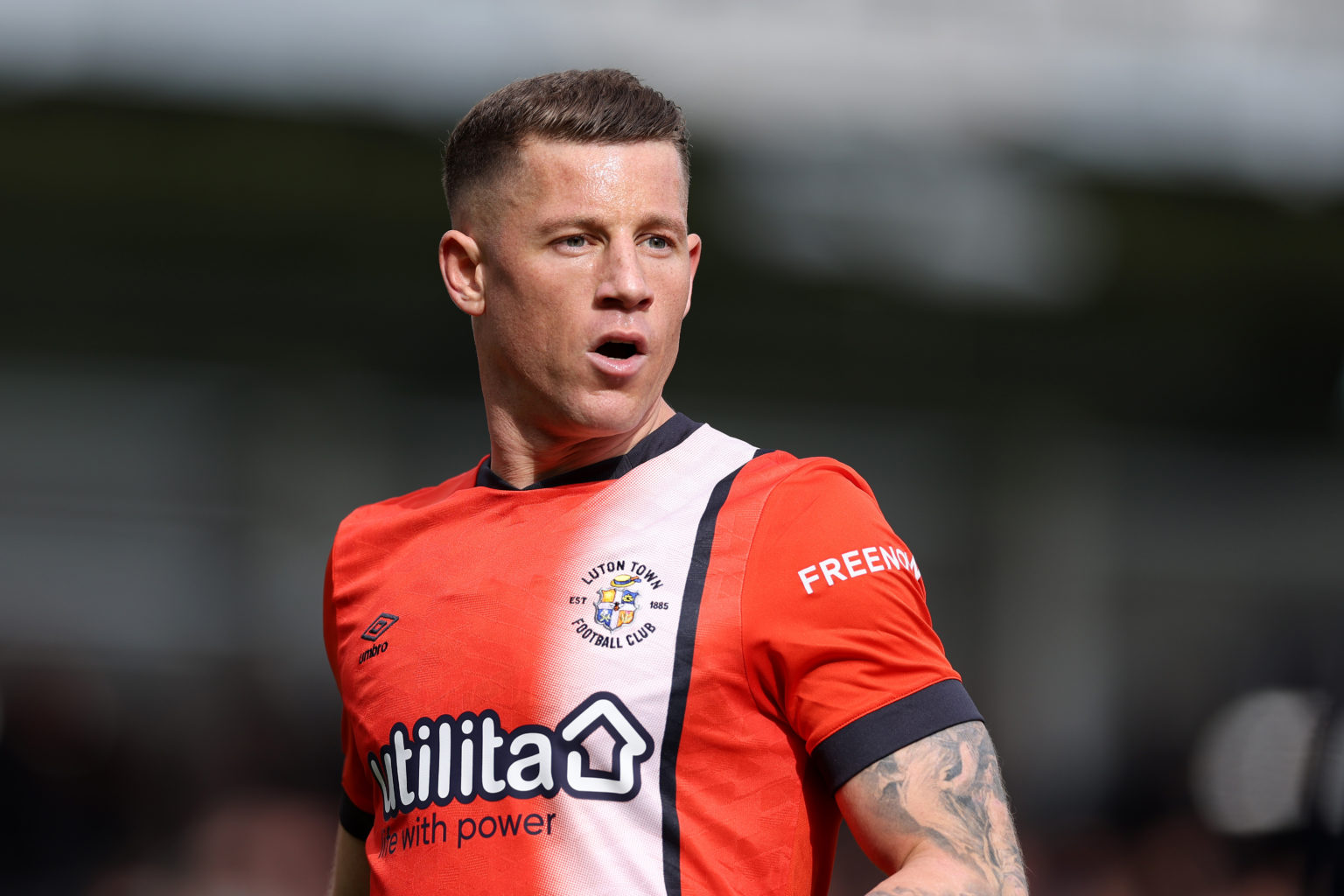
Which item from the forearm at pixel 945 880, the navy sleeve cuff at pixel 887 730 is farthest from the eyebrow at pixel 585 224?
the forearm at pixel 945 880

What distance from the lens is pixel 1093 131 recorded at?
9.87 metres

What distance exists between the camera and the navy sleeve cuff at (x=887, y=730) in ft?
5.64

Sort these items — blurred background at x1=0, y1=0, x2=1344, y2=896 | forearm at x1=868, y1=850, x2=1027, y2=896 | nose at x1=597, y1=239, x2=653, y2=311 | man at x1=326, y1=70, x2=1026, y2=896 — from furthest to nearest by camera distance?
blurred background at x1=0, y1=0, x2=1344, y2=896
nose at x1=597, y1=239, x2=653, y2=311
man at x1=326, y1=70, x2=1026, y2=896
forearm at x1=868, y1=850, x2=1027, y2=896

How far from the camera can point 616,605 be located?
1.94m

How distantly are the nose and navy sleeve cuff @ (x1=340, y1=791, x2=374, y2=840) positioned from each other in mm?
1062

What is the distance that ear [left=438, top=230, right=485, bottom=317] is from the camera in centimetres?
231

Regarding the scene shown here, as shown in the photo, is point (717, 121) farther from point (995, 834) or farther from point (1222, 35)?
point (995, 834)

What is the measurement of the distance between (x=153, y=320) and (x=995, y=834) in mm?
9466

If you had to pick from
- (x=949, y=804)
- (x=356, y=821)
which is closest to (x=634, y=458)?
(x=949, y=804)

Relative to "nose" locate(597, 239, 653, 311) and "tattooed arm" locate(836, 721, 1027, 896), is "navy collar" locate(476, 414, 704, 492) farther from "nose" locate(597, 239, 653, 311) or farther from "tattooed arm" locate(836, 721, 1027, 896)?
"tattooed arm" locate(836, 721, 1027, 896)

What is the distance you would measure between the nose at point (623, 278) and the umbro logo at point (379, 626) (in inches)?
24.9

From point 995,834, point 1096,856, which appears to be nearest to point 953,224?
point 1096,856

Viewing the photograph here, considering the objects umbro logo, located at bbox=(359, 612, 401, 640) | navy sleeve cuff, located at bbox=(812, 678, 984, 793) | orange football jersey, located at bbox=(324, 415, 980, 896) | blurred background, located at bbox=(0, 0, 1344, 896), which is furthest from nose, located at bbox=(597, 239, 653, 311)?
blurred background, located at bbox=(0, 0, 1344, 896)

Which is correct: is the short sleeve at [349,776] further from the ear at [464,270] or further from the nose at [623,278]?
the nose at [623,278]
